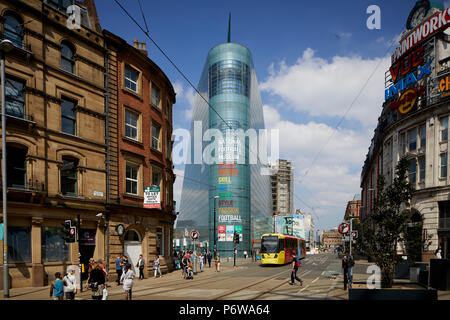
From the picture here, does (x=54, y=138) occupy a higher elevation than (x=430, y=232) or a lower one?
higher

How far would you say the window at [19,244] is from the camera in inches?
688

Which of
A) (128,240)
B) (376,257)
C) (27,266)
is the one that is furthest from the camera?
(128,240)

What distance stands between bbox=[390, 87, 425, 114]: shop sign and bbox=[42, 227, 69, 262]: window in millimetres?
38198

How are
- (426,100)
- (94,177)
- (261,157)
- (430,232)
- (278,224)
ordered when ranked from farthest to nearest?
1. (278,224)
2. (261,157)
3. (426,100)
4. (430,232)
5. (94,177)

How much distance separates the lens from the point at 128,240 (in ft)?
81.4

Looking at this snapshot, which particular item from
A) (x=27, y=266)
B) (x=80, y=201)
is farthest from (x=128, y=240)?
(x=27, y=266)

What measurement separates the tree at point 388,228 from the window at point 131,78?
18.7 m

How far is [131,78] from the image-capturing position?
86.3ft

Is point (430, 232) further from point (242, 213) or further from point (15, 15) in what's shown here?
point (242, 213)

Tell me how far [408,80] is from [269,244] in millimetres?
25053

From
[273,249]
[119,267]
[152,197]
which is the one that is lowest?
[273,249]

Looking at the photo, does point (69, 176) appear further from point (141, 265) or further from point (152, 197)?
point (141, 265)

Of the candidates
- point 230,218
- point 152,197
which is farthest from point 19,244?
point 230,218

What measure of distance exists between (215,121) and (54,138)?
79.1m
